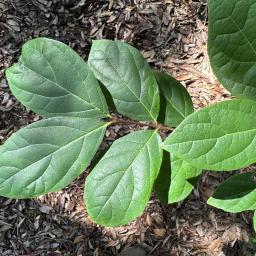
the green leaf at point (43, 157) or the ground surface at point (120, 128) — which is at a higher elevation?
the green leaf at point (43, 157)

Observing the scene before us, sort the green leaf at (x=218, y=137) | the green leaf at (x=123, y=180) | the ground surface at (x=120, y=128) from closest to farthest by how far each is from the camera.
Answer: the green leaf at (x=218, y=137), the green leaf at (x=123, y=180), the ground surface at (x=120, y=128)

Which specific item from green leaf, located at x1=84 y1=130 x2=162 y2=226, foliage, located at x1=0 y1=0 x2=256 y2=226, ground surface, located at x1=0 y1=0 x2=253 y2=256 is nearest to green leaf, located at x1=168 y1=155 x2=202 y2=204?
foliage, located at x1=0 y1=0 x2=256 y2=226

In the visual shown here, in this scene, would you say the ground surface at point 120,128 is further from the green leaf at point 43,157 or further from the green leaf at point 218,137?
the green leaf at point 218,137

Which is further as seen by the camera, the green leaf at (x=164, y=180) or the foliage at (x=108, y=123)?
the green leaf at (x=164, y=180)

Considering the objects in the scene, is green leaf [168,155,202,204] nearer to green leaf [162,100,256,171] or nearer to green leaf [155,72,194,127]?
green leaf [155,72,194,127]

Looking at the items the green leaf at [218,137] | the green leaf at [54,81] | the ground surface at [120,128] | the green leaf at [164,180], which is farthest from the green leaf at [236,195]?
the ground surface at [120,128]

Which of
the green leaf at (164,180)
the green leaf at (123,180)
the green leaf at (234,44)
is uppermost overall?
the green leaf at (234,44)
